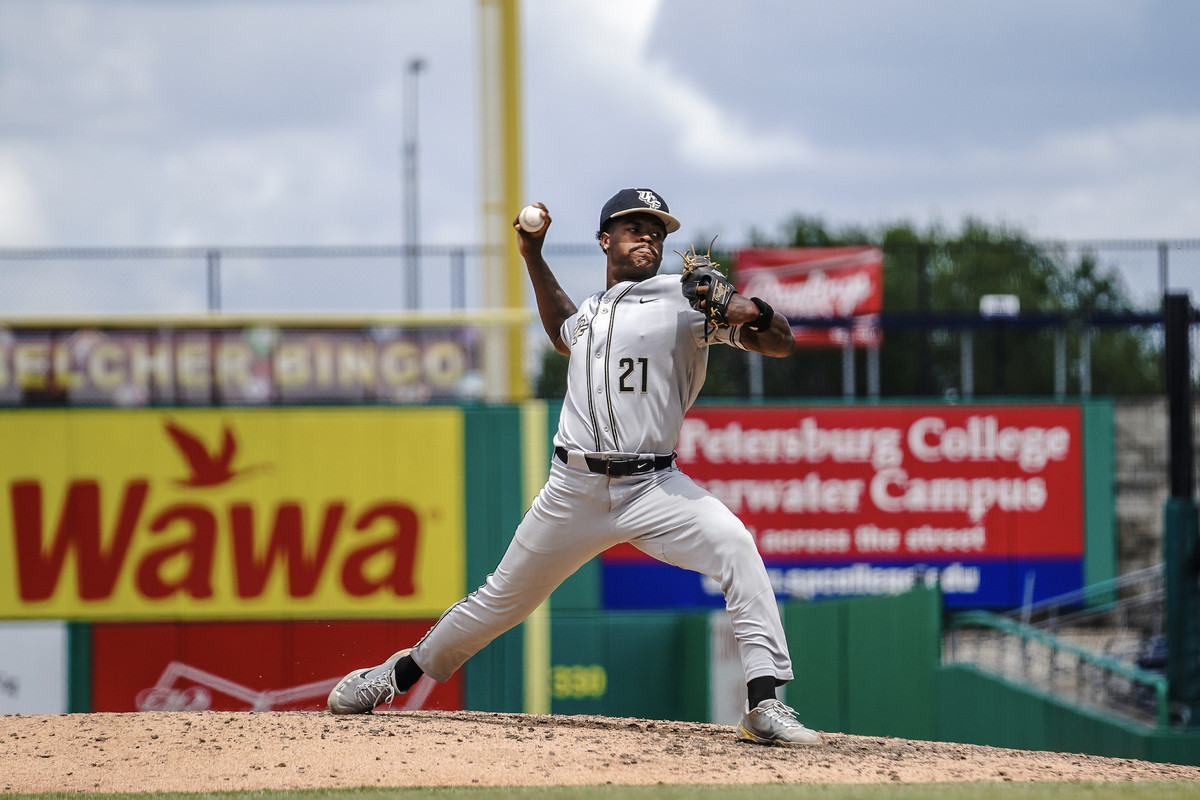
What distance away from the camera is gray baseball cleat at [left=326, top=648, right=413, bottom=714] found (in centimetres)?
503

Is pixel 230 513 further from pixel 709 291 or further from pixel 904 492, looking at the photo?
pixel 709 291

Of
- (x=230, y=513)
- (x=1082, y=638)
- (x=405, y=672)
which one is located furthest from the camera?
(x=1082, y=638)

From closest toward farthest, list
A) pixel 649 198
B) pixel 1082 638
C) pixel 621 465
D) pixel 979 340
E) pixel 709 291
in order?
pixel 709 291, pixel 621 465, pixel 649 198, pixel 1082 638, pixel 979 340

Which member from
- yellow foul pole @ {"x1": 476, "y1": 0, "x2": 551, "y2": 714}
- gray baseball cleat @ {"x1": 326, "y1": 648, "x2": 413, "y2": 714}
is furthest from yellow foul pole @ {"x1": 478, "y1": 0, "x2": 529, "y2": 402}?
gray baseball cleat @ {"x1": 326, "y1": 648, "x2": 413, "y2": 714}

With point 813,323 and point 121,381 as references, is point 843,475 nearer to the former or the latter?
point 813,323

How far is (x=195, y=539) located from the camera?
13844mm

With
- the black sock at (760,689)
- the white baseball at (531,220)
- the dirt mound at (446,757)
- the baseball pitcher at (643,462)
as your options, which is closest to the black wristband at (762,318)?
the baseball pitcher at (643,462)

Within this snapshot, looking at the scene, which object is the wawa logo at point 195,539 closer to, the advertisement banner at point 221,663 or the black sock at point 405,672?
the advertisement banner at point 221,663

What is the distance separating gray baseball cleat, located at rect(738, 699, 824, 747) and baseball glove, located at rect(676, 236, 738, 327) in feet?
4.26

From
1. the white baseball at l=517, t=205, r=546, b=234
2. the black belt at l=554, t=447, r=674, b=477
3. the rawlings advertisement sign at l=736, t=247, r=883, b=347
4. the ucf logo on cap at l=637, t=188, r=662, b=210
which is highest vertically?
the rawlings advertisement sign at l=736, t=247, r=883, b=347

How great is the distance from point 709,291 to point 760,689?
133cm

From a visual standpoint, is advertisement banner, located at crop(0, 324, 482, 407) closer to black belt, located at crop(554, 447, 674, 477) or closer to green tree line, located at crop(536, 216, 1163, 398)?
green tree line, located at crop(536, 216, 1163, 398)

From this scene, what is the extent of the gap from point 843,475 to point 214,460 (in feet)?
22.7

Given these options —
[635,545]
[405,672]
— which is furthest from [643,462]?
[405,672]
